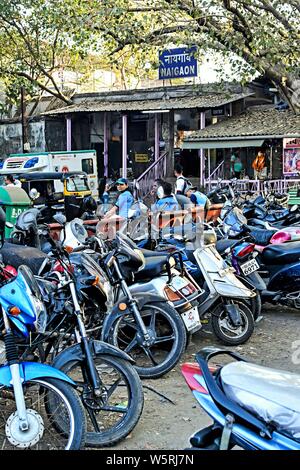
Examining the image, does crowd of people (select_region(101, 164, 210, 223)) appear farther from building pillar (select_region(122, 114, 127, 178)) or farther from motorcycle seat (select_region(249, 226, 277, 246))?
building pillar (select_region(122, 114, 127, 178))

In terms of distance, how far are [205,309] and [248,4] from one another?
1027cm

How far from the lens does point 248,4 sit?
45.3 ft

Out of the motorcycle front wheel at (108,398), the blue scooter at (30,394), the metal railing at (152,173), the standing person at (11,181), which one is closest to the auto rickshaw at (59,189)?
the standing person at (11,181)

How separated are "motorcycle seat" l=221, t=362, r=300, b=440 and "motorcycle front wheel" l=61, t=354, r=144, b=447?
1.16 meters

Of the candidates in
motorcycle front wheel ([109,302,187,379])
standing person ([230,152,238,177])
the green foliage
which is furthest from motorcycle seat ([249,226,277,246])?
standing person ([230,152,238,177])

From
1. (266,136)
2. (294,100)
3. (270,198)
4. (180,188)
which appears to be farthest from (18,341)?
(266,136)

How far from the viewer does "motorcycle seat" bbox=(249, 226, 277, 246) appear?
7836 millimetres

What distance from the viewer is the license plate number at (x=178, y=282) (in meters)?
5.40

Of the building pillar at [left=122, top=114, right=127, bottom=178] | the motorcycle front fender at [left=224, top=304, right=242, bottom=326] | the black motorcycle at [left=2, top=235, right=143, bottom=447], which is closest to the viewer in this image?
the black motorcycle at [left=2, top=235, right=143, bottom=447]

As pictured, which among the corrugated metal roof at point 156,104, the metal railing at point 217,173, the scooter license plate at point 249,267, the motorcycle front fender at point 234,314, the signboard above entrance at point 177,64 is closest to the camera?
the motorcycle front fender at point 234,314

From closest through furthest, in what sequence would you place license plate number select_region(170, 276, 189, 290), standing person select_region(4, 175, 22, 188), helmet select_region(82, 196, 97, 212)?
license plate number select_region(170, 276, 189, 290), helmet select_region(82, 196, 97, 212), standing person select_region(4, 175, 22, 188)

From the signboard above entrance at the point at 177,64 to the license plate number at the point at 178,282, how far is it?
1606 centimetres

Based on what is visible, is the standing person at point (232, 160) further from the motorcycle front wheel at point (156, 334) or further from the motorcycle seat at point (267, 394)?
the motorcycle seat at point (267, 394)

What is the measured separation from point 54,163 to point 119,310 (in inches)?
629
